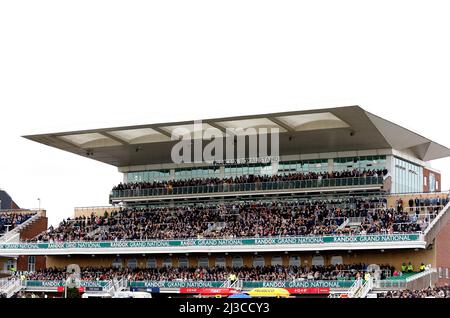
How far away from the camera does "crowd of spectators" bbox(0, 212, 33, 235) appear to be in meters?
65.1

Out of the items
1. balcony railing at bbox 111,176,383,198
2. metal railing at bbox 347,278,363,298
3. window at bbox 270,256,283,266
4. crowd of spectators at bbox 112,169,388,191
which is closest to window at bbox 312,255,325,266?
window at bbox 270,256,283,266

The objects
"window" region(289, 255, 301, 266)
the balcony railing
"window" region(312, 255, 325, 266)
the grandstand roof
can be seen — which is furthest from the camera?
the balcony railing

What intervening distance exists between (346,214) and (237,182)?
10.4 m

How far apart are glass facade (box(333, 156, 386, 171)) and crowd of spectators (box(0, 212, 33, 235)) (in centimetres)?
2683

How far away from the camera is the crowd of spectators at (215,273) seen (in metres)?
48.5

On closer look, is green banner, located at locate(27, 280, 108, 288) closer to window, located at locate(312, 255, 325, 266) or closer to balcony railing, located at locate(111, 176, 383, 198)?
balcony railing, located at locate(111, 176, 383, 198)

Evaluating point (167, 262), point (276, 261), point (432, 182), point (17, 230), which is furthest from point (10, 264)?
point (432, 182)

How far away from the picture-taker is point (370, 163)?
5744 centimetres

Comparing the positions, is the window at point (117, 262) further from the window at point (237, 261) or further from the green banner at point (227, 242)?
the window at point (237, 261)

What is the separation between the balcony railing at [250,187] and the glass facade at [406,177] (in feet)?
9.92

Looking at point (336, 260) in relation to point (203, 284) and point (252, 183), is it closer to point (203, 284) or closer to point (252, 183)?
point (203, 284)

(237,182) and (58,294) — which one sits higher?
(237,182)
